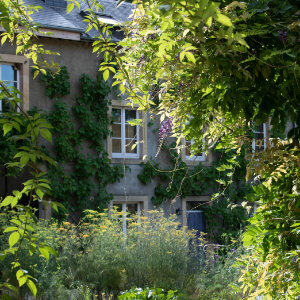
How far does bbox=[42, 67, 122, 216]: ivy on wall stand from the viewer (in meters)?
10.7

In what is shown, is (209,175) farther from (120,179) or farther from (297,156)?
(297,156)

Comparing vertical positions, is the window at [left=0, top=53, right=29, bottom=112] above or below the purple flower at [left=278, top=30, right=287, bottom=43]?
above

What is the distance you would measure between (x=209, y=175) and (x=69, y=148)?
11.9 feet

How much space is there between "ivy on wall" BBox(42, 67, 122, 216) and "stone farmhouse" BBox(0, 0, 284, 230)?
0.20 metres

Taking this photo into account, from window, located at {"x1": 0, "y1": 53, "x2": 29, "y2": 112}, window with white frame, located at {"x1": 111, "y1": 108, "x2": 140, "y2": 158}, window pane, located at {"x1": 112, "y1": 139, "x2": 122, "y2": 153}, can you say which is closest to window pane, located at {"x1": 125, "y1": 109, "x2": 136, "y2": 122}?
window with white frame, located at {"x1": 111, "y1": 108, "x2": 140, "y2": 158}

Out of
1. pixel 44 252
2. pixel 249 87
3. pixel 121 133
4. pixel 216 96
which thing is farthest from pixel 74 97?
pixel 44 252

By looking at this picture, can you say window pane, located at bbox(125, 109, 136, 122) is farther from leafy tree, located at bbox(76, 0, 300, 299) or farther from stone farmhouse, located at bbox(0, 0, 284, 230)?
leafy tree, located at bbox(76, 0, 300, 299)

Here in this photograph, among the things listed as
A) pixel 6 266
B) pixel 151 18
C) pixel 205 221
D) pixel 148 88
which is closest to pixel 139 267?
pixel 6 266

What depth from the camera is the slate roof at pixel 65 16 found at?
1074cm

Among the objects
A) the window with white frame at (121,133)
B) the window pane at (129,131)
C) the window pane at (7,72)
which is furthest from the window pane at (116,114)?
the window pane at (7,72)

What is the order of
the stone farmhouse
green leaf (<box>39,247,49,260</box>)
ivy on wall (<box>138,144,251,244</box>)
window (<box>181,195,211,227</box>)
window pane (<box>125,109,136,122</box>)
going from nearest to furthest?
1. green leaf (<box>39,247,49,260</box>)
2. the stone farmhouse
3. ivy on wall (<box>138,144,251,244</box>)
4. window pane (<box>125,109,136,122</box>)
5. window (<box>181,195,211,227</box>)

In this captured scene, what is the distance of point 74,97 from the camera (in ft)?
37.1

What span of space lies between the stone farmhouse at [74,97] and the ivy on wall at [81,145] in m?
0.20

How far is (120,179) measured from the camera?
1155 centimetres
